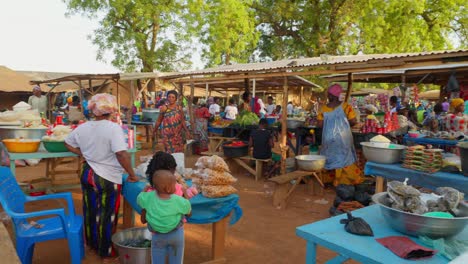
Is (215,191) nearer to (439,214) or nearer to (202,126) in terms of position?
(439,214)

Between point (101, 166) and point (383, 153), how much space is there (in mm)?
3126

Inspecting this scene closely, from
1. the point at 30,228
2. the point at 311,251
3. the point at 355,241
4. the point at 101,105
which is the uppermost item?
the point at 101,105

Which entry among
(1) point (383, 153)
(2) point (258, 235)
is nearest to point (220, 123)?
(2) point (258, 235)

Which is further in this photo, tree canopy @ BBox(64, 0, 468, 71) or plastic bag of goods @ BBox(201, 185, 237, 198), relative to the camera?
tree canopy @ BBox(64, 0, 468, 71)

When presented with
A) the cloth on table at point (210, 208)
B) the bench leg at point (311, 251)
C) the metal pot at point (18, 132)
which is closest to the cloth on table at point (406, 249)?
the bench leg at point (311, 251)

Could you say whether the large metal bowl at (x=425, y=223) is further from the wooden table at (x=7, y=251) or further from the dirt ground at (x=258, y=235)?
the dirt ground at (x=258, y=235)

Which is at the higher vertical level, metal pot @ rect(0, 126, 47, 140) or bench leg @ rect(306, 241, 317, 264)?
metal pot @ rect(0, 126, 47, 140)

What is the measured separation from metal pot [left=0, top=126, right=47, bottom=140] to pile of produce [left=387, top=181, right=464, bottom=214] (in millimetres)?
4614

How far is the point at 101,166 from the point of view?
11.4 feet

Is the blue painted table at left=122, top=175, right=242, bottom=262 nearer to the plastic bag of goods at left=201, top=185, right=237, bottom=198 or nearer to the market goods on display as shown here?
the plastic bag of goods at left=201, top=185, right=237, bottom=198

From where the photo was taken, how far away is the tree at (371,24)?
17.0 meters

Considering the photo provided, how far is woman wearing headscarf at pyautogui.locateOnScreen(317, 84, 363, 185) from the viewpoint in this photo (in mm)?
5957

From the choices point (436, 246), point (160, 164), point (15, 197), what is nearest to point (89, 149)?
point (15, 197)

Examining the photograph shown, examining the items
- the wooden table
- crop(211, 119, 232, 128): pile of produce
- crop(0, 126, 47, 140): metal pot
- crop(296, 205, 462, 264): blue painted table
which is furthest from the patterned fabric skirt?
crop(211, 119, 232, 128): pile of produce
